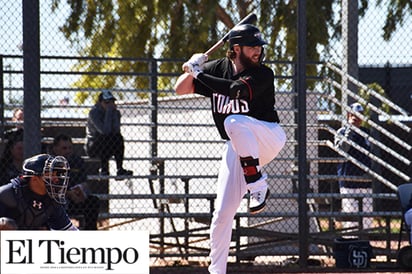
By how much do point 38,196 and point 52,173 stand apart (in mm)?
247

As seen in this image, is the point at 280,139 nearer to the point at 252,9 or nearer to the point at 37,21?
the point at 37,21

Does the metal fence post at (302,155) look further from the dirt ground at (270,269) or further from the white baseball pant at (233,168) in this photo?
the white baseball pant at (233,168)

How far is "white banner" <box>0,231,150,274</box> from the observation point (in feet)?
19.4

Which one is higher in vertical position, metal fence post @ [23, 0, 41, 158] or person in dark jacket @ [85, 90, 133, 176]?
metal fence post @ [23, 0, 41, 158]

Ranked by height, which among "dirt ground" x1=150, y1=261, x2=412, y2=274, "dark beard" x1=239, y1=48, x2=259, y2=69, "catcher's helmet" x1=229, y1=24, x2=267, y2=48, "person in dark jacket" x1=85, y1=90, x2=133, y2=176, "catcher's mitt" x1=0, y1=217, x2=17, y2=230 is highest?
"catcher's helmet" x1=229, y1=24, x2=267, y2=48

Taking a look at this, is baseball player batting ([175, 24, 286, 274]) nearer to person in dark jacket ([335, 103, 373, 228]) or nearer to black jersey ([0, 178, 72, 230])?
black jersey ([0, 178, 72, 230])

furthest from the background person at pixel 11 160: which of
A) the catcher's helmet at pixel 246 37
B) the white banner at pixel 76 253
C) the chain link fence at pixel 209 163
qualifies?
the white banner at pixel 76 253

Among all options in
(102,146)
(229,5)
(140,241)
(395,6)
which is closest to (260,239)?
(102,146)

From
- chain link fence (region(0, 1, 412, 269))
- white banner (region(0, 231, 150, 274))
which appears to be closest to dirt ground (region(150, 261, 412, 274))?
chain link fence (region(0, 1, 412, 269))

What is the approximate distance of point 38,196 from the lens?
23.3 feet

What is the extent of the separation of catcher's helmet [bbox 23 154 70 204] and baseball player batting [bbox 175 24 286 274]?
109 cm

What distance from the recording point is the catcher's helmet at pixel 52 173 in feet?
22.8

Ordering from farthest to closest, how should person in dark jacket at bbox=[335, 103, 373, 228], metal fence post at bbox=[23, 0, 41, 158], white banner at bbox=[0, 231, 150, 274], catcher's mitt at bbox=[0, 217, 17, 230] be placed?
person in dark jacket at bbox=[335, 103, 373, 228], metal fence post at bbox=[23, 0, 41, 158], catcher's mitt at bbox=[0, 217, 17, 230], white banner at bbox=[0, 231, 150, 274]

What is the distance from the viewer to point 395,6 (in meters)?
12.6
